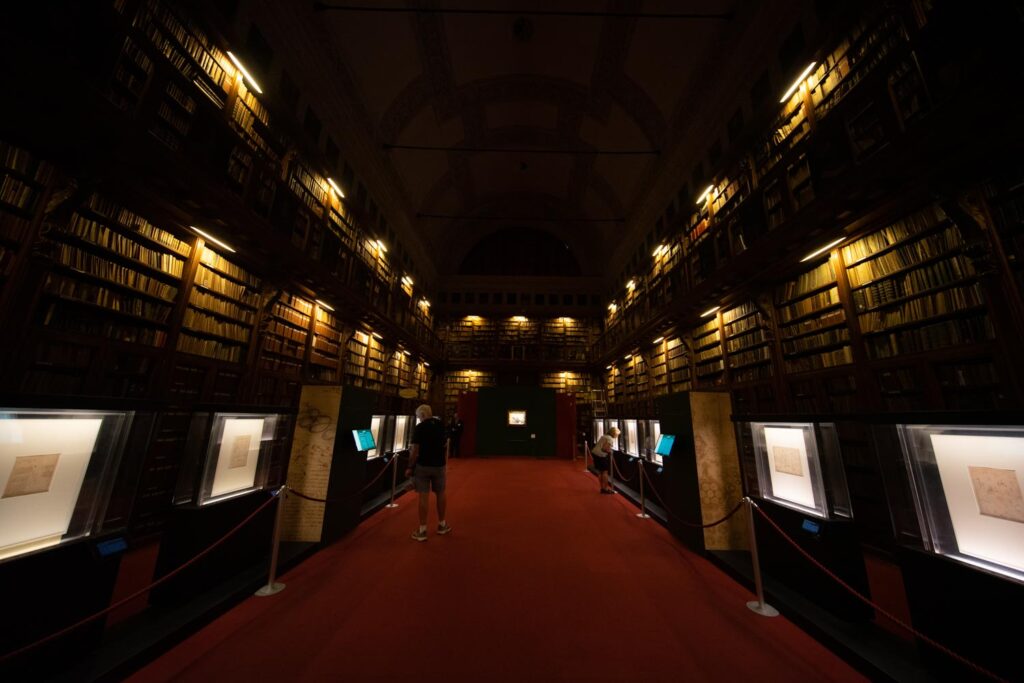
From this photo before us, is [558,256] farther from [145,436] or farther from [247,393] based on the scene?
[145,436]

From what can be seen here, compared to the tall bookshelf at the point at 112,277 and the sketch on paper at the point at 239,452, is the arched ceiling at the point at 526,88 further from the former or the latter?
the sketch on paper at the point at 239,452

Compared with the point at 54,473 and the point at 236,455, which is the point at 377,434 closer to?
the point at 236,455

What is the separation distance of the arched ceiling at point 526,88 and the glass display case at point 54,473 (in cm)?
832

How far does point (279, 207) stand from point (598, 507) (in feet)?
21.7

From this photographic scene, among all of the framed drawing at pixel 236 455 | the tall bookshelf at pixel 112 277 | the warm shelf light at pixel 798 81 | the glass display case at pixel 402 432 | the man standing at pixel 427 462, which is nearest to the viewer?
the framed drawing at pixel 236 455

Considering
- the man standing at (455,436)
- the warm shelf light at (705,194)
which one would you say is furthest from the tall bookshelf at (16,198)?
the warm shelf light at (705,194)

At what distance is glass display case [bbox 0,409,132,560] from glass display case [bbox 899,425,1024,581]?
4.27 meters

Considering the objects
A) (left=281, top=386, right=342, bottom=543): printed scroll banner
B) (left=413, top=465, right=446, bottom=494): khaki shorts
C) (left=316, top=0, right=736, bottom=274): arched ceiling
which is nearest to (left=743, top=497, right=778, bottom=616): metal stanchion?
(left=413, top=465, right=446, bottom=494): khaki shorts

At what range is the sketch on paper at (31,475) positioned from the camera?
150 cm

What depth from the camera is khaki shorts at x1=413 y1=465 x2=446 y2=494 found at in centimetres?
378

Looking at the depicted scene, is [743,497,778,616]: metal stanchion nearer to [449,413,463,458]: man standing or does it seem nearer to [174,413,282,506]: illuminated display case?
[174,413,282,506]: illuminated display case

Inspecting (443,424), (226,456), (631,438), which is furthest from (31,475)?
(631,438)

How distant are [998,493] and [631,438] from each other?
497 cm

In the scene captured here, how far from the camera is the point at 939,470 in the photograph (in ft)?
5.65
